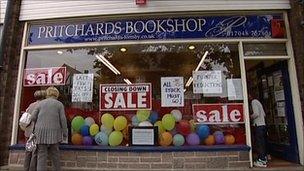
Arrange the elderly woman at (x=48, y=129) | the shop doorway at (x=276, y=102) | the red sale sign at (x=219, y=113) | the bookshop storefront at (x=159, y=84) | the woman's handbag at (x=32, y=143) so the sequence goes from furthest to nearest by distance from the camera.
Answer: the shop doorway at (x=276, y=102) → the red sale sign at (x=219, y=113) → the bookshop storefront at (x=159, y=84) → the woman's handbag at (x=32, y=143) → the elderly woman at (x=48, y=129)

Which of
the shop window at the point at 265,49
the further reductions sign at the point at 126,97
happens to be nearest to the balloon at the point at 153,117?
the further reductions sign at the point at 126,97

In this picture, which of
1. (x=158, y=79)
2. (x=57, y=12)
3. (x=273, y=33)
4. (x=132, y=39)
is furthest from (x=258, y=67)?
(x=57, y=12)

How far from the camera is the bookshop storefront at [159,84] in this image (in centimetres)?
746

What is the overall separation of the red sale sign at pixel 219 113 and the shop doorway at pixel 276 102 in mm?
874

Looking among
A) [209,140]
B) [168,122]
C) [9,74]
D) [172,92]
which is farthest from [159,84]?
[9,74]

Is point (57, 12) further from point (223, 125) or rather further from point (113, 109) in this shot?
point (223, 125)

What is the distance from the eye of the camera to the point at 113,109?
7.77m

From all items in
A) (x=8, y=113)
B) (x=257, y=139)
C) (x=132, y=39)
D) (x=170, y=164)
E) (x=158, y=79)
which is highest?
(x=132, y=39)

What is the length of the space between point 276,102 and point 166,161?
3.21 m

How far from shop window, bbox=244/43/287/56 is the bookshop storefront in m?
0.02

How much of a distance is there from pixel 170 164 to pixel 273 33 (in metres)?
3.81

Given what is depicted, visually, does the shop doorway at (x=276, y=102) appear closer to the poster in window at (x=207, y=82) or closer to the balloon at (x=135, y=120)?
the poster in window at (x=207, y=82)

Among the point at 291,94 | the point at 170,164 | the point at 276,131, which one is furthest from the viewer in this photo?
the point at 276,131

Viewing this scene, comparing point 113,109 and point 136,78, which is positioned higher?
point 136,78
